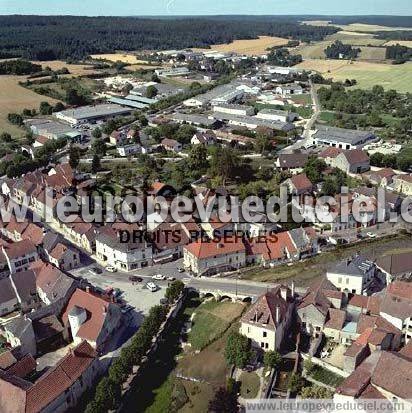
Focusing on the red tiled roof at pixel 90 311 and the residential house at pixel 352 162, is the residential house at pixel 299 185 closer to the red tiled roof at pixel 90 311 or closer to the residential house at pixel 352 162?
the residential house at pixel 352 162

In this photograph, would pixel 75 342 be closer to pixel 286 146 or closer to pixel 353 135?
pixel 286 146

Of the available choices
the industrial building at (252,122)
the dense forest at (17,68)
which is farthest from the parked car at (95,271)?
the dense forest at (17,68)

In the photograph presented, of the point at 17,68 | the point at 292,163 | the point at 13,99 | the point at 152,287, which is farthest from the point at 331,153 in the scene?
the point at 17,68

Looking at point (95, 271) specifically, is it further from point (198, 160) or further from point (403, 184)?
point (403, 184)

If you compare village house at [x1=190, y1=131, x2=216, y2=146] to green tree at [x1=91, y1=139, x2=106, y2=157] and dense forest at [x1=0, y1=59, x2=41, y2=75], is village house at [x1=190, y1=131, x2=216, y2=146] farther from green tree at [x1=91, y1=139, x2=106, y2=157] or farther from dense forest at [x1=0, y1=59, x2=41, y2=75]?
dense forest at [x1=0, y1=59, x2=41, y2=75]

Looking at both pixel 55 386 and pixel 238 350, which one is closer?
pixel 55 386
